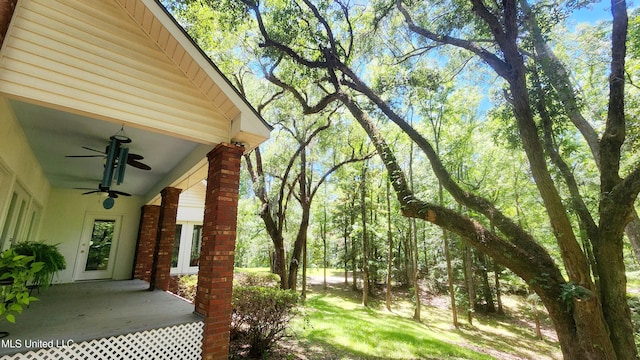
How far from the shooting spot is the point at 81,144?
206 inches

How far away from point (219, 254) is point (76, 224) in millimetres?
7984

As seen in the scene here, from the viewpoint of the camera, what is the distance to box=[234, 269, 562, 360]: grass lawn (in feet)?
21.8

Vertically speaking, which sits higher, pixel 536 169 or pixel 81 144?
pixel 81 144

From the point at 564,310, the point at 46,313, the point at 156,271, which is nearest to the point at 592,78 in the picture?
the point at 564,310

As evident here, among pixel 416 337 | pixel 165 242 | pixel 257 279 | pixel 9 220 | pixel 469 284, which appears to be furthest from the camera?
pixel 469 284

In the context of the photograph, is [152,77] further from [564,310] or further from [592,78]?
[592,78]

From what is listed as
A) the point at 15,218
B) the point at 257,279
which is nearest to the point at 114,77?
the point at 15,218

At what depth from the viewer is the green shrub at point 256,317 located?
4973 mm

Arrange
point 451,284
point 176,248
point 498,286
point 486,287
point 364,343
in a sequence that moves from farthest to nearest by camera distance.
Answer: point 486,287
point 498,286
point 451,284
point 176,248
point 364,343

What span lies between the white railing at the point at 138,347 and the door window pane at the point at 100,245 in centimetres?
699

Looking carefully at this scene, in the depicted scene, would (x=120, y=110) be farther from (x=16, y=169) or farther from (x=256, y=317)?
(x=256, y=317)

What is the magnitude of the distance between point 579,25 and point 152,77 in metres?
11.7

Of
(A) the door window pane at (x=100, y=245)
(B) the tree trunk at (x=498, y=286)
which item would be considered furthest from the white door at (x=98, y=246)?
(B) the tree trunk at (x=498, y=286)

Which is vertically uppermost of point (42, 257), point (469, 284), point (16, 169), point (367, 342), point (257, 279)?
point (16, 169)
